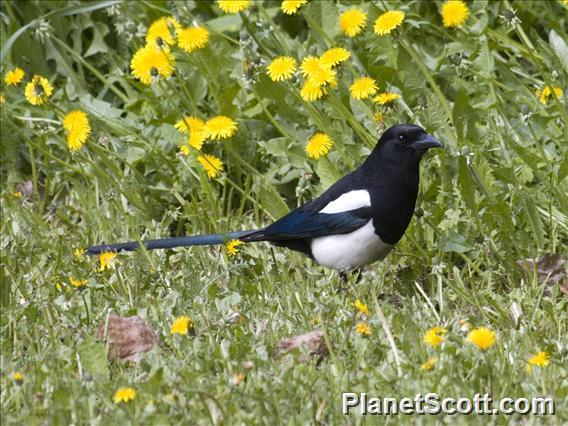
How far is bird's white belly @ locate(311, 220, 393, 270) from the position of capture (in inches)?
178

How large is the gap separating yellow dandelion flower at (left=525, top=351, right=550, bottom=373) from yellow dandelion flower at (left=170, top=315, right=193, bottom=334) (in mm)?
1033

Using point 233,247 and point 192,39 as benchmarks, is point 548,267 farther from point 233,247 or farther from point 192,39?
point 192,39

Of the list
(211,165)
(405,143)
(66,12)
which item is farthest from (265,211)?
(66,12)

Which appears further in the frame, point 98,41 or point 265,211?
point 98,41

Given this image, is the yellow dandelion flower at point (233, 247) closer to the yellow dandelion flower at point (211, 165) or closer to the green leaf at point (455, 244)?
the yellow dandelion flower at point (211, 165)

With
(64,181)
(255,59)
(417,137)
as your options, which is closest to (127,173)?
(64,181)

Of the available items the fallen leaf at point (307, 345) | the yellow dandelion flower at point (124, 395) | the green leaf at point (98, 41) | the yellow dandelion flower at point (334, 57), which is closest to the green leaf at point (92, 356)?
the yellow dandelion flower at point (124, 395)

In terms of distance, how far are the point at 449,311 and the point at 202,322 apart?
88 centimetres

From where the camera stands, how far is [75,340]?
3.85 metres

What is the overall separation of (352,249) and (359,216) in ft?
0.42

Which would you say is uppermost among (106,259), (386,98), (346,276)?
(386,98)

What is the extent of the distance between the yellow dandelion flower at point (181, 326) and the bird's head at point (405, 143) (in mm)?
1185

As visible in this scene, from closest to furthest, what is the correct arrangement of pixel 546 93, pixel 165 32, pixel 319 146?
1. pixel 319 146
2. pixel 546 93
3. pixel 165 32

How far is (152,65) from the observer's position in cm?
494
